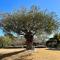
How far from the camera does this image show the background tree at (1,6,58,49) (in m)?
25.4

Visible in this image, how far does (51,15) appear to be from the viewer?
26188 mm

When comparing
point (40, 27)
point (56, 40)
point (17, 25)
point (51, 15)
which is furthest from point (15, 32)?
point (56, 40)

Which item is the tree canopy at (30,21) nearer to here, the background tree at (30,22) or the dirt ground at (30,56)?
the background tree at (30,22)

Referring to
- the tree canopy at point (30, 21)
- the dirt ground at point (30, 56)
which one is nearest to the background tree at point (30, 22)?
the tree canopy at point (30, 21)

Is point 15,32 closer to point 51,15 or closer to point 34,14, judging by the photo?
point 34,14

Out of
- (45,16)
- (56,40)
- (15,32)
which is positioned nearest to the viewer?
(45,16)

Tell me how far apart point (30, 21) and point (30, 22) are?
21 centimetres

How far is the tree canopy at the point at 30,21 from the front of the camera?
25375 millimetres

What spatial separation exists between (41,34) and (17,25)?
448 cm

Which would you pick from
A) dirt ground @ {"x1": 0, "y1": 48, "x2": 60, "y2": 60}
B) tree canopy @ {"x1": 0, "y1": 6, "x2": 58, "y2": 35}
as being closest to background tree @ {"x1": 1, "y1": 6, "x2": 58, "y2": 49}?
tree canopy @ {"x1": 0, "y1": 6, "x2": 58, "y2": 35}

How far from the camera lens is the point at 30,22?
25938 millimetres

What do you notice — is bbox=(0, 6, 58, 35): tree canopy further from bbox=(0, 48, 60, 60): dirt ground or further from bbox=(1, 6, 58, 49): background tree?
bbox=(0, 48, 60, 60): dirt ground

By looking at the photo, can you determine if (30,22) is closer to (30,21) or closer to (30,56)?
(30,21)

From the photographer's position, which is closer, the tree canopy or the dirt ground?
the dirt ground
